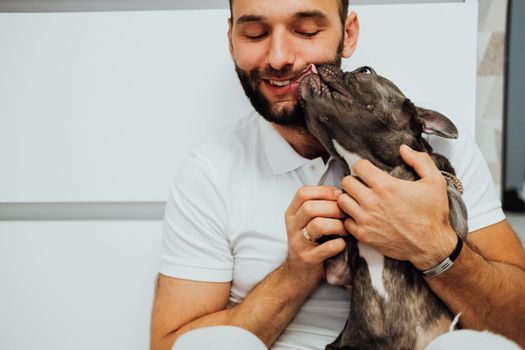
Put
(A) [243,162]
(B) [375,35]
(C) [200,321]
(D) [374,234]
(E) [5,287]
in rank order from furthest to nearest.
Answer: (E) [5,287], (B) [375,35], (A) [243,162], (C) [200,321], (D) [374,234]

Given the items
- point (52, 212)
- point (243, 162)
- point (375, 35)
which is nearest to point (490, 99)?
point (375, 35)

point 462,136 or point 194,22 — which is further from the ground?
point 194,22

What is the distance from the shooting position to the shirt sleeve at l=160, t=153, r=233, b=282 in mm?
1417

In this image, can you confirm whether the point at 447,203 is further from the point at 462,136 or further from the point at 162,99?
the point at 162,99

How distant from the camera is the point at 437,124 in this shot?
4.18 feet

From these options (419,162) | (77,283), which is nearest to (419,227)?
(419,162)

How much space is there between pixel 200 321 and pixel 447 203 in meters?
0.68

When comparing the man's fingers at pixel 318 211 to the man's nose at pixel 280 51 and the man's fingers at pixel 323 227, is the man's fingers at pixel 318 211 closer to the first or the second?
the man's fingers at pixel 323 227

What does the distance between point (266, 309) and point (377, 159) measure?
1.57ft

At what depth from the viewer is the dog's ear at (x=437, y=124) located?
1255 millimetres

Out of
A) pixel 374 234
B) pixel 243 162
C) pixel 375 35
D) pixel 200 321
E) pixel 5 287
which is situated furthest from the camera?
pixel 5 287

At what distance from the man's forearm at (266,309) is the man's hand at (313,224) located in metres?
0.09

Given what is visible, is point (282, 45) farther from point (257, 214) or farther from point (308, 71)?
point (257, 214)

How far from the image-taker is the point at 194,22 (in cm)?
173
